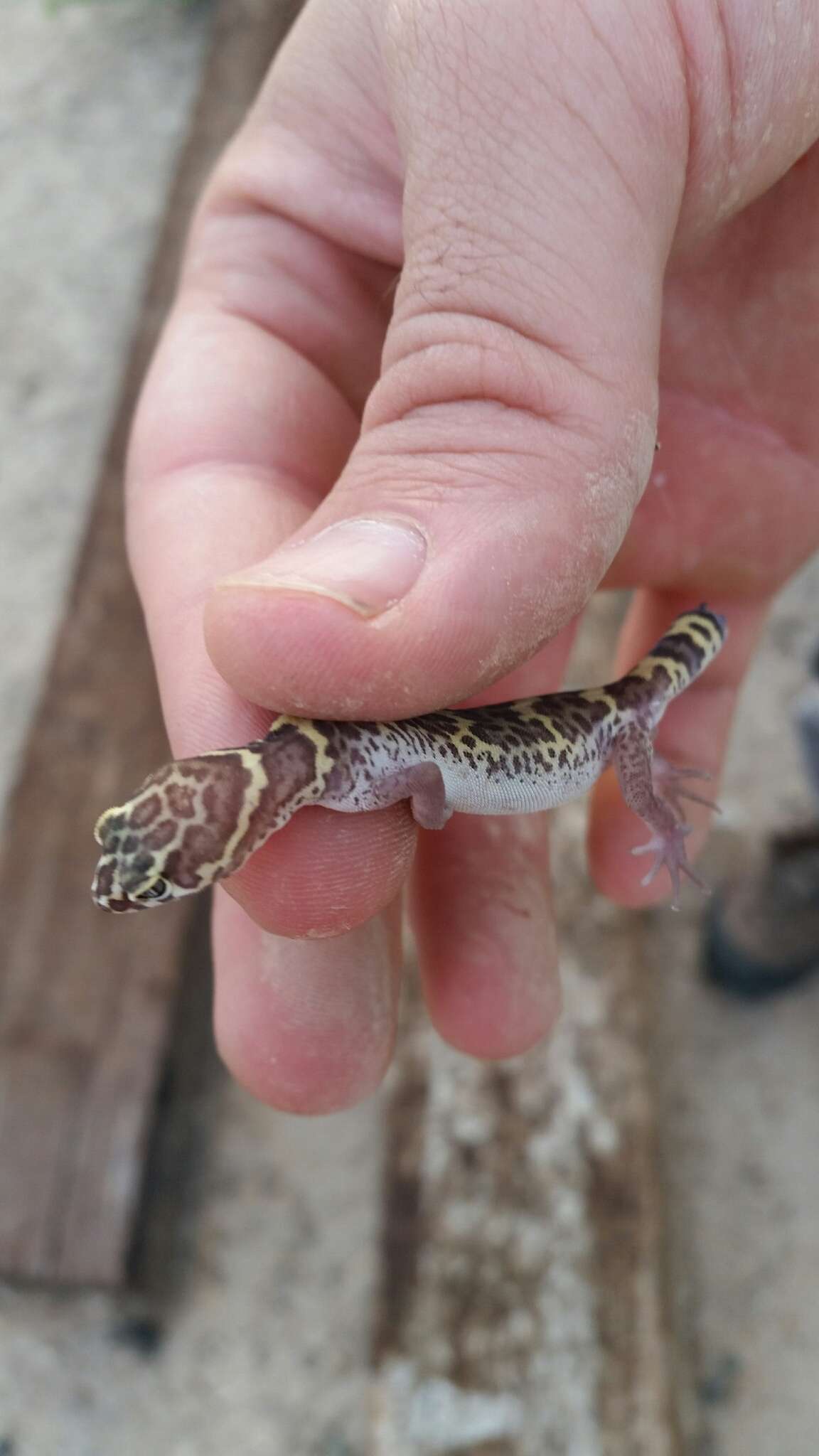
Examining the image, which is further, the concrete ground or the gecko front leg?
the concrete ground

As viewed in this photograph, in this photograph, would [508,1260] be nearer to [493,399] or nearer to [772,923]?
[772,923]

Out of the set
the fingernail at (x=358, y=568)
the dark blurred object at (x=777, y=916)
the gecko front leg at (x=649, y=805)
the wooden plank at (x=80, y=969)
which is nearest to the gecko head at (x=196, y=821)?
the fingernail at (x=358, y=568)

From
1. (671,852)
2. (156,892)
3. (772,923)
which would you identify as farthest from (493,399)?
(772,923)

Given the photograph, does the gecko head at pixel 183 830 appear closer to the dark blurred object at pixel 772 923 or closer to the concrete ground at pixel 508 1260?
the concrete ground at pixel 508 1260

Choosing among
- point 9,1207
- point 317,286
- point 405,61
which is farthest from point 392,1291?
point 405,61

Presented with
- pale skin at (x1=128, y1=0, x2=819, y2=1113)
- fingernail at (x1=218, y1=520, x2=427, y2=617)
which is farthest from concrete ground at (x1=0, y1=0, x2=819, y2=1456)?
fingernail at (x1=218, y1=520, x2=427, y2=617)

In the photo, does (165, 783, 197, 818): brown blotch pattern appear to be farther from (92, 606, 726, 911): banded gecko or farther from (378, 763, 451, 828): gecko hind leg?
(378, 763, 451, 828): gecko hind leg

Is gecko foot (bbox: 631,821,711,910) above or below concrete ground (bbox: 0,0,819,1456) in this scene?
above

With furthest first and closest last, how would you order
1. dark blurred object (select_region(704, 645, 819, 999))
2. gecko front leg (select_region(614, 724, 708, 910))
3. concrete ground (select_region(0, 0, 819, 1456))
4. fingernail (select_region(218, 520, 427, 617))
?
dark blurred object (select_region(704, 645, 819, 999)) < concrete ground (select_region(0, 0, 819, 1456)) < gecko front leg (select_region(614, 724, 708, 910)) < fingernail (select_region(218, 520, 427, 617))
